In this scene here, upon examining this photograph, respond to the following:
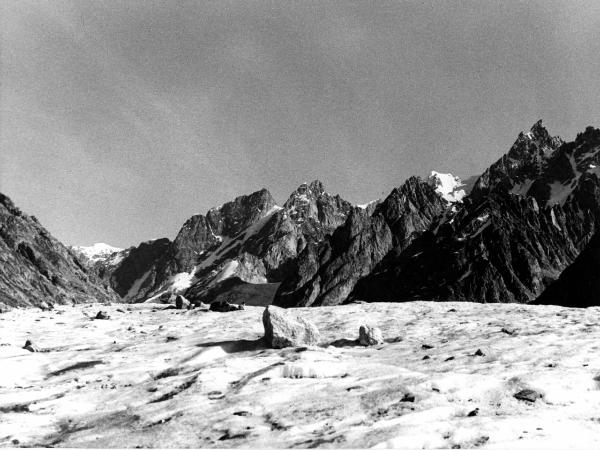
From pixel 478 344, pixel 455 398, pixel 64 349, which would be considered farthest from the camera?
pixel 64 349

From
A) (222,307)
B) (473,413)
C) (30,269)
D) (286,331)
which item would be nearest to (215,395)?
(286,331)

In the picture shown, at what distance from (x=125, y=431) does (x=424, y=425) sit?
813cm

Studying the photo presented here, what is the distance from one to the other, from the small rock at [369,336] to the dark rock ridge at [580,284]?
161 m

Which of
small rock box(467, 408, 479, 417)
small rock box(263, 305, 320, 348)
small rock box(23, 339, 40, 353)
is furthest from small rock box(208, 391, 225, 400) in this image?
small rock box(23, 339, 40, 353)

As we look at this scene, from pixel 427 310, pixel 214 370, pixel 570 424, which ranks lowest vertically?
pixel 570 424

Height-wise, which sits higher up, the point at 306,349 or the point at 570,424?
the point at 306,349

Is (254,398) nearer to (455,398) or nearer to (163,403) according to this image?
(163,403)

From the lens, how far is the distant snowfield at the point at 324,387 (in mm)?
13273

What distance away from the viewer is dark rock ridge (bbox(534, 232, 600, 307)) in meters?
167

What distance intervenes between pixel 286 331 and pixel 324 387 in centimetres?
696

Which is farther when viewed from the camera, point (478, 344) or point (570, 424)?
point (478, 344)

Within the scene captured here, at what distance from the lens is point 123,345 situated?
2770cm

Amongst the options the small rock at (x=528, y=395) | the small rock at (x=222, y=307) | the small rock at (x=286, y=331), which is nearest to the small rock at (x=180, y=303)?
the small rock at (x=222, y=307)

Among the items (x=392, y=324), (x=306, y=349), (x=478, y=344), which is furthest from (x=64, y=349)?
(x=478, y=344)
